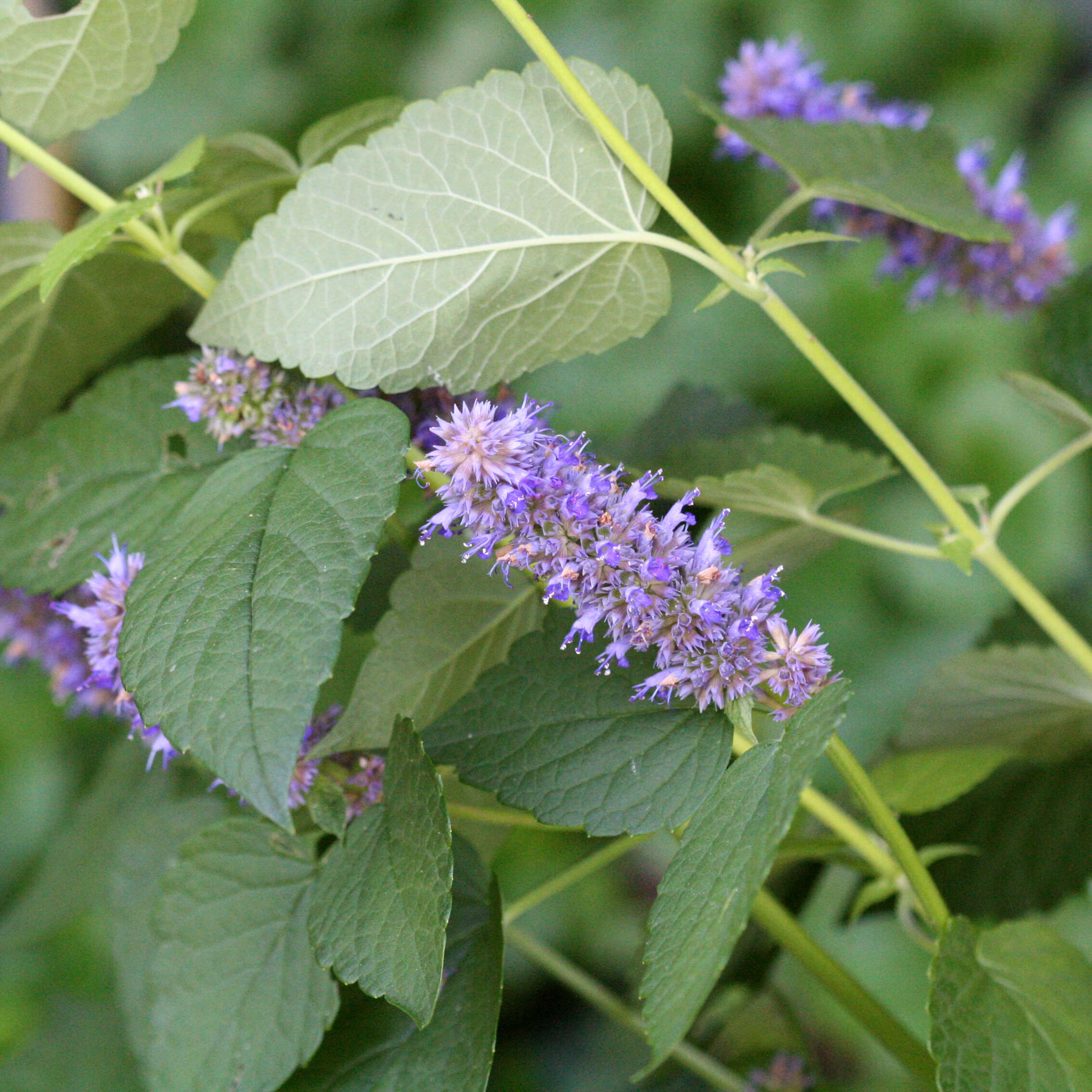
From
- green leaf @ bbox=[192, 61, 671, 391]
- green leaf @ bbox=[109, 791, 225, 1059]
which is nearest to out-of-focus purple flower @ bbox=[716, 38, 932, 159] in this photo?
green leaf @ bbox=[192, 61, 671, 391]

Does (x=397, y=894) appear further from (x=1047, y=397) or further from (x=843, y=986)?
(x=1047, y=397)

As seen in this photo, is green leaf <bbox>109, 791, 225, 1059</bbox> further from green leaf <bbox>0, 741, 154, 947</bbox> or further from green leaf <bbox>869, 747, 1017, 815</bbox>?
green leaf <bbox>869, 747, 1017, 815</bbox>

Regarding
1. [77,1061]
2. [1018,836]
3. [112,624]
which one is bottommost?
[77,1061]

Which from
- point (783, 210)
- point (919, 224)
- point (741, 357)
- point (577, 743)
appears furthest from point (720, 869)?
point (741, 357)

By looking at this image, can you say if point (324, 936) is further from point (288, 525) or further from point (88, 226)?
point (88, 226)

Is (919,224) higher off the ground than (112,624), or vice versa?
(919,224)

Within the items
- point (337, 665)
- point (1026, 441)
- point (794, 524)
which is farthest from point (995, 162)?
point (337, 665)

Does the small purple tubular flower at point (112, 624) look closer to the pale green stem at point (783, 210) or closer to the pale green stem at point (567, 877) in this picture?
the pale green stem at point (567, 877)
